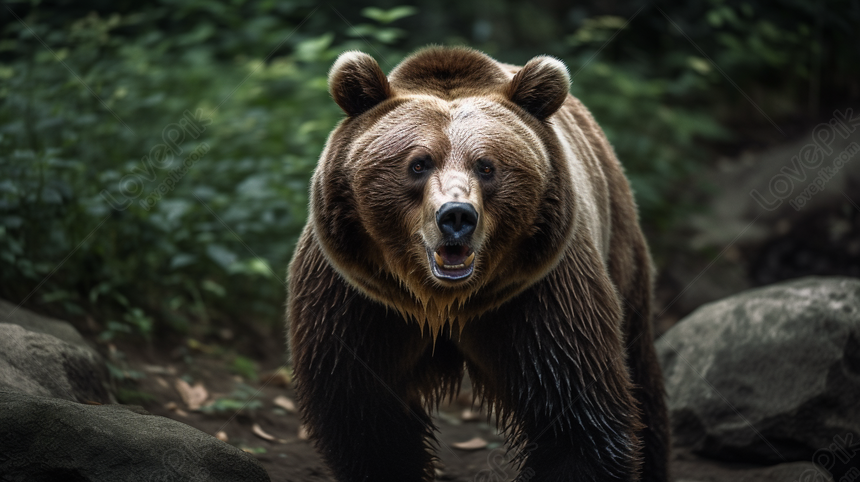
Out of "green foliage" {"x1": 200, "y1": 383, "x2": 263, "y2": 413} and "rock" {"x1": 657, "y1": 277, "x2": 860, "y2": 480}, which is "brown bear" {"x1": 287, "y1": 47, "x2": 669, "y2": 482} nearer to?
"green foliage" {"x1": 200, "y1": 383, "x2": 263, "y2": 413}

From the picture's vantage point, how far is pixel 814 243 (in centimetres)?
932

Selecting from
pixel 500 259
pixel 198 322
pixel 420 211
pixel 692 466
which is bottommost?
pixel 692 466

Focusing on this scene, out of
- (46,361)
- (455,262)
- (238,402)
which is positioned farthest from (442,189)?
(238,402)

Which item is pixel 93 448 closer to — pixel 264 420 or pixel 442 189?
pixel 442 189

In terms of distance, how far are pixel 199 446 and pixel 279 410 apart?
245 cm

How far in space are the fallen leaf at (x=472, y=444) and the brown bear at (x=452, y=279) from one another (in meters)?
1.52

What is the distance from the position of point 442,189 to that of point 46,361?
8.43 feet

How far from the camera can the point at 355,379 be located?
3889 millimetres

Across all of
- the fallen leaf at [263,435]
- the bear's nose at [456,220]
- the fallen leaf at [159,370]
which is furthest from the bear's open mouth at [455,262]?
the fallen leaf at [159,370]

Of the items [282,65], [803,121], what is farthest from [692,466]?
[803,121]

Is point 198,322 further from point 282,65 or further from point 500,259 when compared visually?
point 500,259

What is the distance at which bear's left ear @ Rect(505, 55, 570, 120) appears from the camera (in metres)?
3.67

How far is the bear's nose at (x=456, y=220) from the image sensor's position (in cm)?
309

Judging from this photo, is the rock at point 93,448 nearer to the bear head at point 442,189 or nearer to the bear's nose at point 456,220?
the bear head at point 442,189
